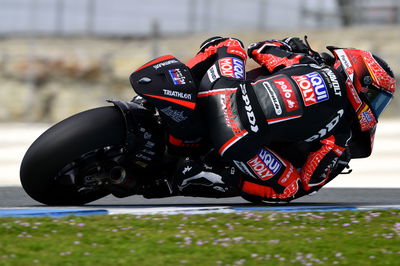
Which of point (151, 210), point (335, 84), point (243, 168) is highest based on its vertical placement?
point (335, 84)

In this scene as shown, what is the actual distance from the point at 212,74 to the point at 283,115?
51 cm

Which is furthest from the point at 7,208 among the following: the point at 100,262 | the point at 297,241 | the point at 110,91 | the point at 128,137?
the point at 110,91

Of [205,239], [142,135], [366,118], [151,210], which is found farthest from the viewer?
[366,118]

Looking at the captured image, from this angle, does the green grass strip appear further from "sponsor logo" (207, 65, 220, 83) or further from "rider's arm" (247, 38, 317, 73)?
"rider's arm" (247, 38, 317, 73)

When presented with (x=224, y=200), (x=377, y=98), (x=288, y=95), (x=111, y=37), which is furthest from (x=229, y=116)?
(x=111, y=37)

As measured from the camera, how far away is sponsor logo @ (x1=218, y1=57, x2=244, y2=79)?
16.9ft

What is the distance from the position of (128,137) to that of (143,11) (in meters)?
6.14

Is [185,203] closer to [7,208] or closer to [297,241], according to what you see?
[7,208]

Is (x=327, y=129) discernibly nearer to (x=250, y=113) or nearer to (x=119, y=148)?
(x=250, y=113)

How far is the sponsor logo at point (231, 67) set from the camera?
16.9 ft

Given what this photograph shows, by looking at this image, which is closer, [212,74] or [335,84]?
[212,74]

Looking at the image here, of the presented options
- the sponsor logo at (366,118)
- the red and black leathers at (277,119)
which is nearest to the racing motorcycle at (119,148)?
the red and black leathers at (277,119)

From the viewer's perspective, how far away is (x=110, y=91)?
35.3 feet

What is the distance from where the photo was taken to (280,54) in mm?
5527
